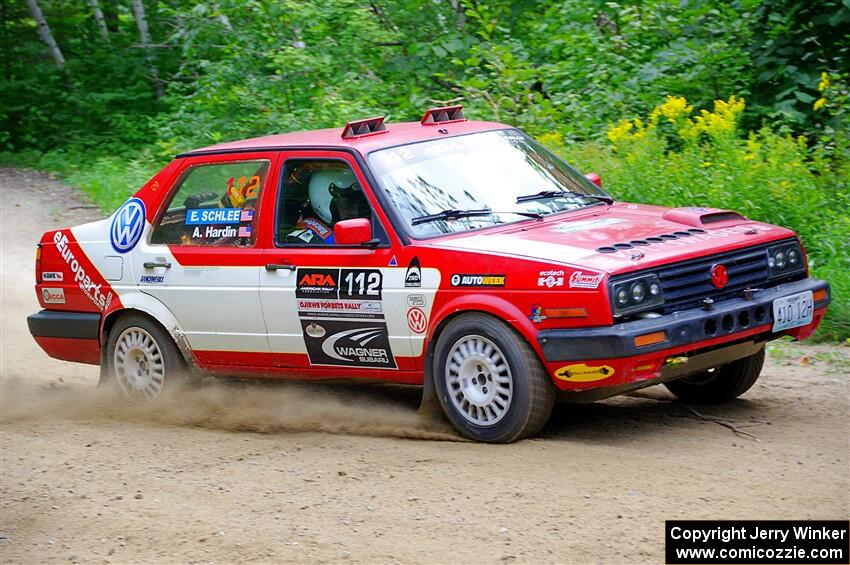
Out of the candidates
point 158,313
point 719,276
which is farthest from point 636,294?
point 158,313

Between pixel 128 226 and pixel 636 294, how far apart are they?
12.2 ft

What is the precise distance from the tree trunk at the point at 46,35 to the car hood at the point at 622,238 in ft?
58.3

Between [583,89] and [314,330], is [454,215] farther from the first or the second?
[583,89]

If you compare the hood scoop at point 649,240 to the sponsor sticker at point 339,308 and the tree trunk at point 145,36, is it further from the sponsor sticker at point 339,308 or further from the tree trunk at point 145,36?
the tree trunk at point 145,36

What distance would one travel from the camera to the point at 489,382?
20.3 feet

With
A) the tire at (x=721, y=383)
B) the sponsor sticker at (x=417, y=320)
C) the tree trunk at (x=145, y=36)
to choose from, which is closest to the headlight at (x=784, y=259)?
the tire at (x=721, y=383)

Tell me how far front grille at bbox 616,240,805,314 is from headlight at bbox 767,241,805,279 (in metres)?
0.04

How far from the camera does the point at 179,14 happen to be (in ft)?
54.3

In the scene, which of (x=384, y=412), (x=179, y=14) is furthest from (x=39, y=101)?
(x=384, y=412)

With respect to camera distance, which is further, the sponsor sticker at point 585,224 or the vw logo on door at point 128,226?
the vw logo on door at point 128,226

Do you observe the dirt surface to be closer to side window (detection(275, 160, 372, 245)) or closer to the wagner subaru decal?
the wagner subaru decal

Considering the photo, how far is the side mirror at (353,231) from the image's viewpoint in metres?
6.47

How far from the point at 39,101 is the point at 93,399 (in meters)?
15.2

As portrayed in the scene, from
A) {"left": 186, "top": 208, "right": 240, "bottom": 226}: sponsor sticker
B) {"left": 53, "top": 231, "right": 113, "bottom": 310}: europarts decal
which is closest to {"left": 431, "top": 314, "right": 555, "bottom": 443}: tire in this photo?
{"left": 186, "top": 208, "right": 240, "bottom": 226}: sponsor sticker
